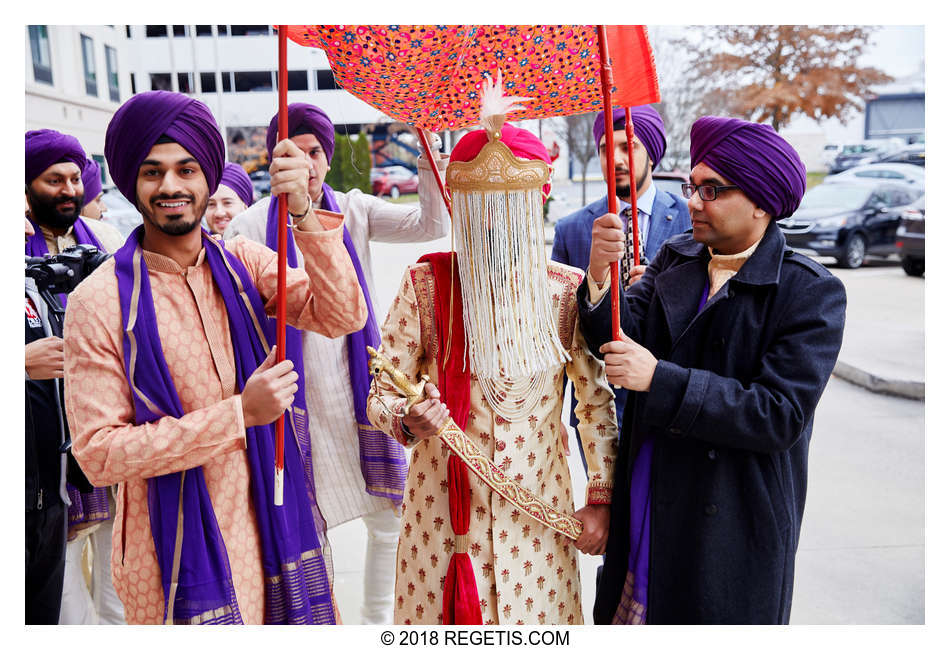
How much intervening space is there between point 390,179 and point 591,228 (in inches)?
129

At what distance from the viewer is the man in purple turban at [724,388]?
6.20 feet

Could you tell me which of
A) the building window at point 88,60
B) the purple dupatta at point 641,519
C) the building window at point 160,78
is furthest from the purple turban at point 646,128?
the building window at point 88,60

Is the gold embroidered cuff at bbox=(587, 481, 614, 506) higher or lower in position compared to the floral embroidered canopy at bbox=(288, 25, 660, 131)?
lower

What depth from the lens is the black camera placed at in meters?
2.36

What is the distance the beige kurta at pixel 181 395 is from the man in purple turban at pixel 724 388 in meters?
0.72

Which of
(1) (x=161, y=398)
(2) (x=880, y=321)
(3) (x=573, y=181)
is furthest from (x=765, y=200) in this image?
(3) (x=573, y=181)

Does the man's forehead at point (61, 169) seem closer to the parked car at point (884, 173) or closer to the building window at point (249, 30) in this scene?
the building window at point (249, 30)

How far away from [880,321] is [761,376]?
698cm

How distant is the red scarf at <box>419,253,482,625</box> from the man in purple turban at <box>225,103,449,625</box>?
0.87 metres

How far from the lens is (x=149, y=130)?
6.00 ft

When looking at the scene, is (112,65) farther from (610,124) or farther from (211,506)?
(610,124)

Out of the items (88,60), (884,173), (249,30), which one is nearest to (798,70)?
(884,173)

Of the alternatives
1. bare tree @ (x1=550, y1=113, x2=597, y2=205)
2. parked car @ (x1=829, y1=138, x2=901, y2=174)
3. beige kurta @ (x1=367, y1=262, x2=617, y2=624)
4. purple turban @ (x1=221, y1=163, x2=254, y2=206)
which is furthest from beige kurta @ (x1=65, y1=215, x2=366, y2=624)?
parked car @ (x1=829, y1=138, x2=901, y2=174)

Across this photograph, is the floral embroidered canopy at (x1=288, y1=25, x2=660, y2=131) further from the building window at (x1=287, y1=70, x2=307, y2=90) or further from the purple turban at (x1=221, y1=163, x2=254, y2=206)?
the purple turban at (x1=221, y1=163, x2=254, y2=206)
